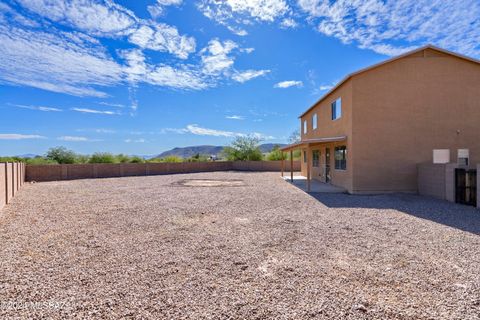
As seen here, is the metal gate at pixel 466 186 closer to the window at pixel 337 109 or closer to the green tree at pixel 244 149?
the window at pixel 337 109

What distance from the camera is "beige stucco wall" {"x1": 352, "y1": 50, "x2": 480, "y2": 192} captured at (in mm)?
11000

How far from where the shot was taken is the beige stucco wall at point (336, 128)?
37.2 ft

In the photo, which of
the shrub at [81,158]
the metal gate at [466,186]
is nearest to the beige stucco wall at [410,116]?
the metal gate at [466,186]

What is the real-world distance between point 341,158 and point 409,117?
330cm

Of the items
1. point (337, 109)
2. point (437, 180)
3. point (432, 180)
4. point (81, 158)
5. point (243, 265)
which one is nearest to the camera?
point (243, 265)

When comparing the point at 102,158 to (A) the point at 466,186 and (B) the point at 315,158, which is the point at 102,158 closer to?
(B) the point at 315,158

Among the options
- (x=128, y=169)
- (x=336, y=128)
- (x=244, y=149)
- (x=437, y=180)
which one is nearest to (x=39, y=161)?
(x=128, y=169)

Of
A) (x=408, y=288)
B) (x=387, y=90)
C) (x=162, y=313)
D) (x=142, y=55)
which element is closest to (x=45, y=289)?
(x=162, y=313)

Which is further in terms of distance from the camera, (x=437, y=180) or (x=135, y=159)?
(x=135, y=159)

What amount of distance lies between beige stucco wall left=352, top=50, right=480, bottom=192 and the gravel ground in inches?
151

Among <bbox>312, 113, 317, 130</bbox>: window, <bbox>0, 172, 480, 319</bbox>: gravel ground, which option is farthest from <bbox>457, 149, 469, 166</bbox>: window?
<bbox>312, 113, 317, 130</bbox>: window

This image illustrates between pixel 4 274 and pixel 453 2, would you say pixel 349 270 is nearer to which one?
pixel 4 274

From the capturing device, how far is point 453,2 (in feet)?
33.8

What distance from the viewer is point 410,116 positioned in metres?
11.1
